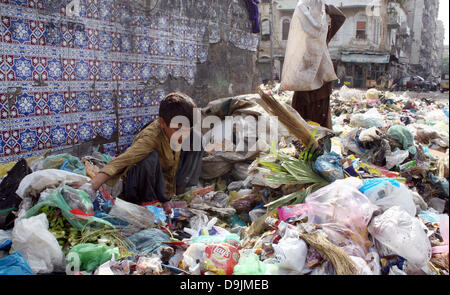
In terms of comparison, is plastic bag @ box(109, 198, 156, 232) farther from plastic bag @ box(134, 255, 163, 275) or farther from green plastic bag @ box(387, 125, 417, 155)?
green plastic bag @ box(387, 125, 417, 155)

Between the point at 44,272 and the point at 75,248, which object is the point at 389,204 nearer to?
the point at 75,248

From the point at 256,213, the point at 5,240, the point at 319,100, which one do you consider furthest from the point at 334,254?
the point at 319,100

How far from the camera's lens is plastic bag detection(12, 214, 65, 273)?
95.0 inches

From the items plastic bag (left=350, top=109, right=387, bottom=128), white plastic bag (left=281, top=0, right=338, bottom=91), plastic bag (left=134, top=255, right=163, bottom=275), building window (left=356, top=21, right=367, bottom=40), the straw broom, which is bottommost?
plastic bag (left=134, top=255, right=163, bottom=275)

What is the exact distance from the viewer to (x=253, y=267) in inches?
90.5

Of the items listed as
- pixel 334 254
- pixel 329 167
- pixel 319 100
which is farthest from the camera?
pixel 319 100

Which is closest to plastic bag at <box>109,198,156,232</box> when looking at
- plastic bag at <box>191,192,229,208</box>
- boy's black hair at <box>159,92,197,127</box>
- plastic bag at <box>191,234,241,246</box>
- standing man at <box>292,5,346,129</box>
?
plastic bag at <box>191,234,241,246</box>

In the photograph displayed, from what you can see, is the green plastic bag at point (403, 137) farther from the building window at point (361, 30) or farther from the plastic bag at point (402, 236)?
the building window at point (361, 30)

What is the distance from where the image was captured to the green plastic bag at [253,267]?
7.41 feet

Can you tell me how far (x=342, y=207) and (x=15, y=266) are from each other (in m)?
2.09

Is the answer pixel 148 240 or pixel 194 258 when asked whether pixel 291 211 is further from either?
pixel 148 240

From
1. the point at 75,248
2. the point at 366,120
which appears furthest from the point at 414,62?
the point at 75,248

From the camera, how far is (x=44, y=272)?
2.39 meters

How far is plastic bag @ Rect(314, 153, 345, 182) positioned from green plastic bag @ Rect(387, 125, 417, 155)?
1346 millimetres
